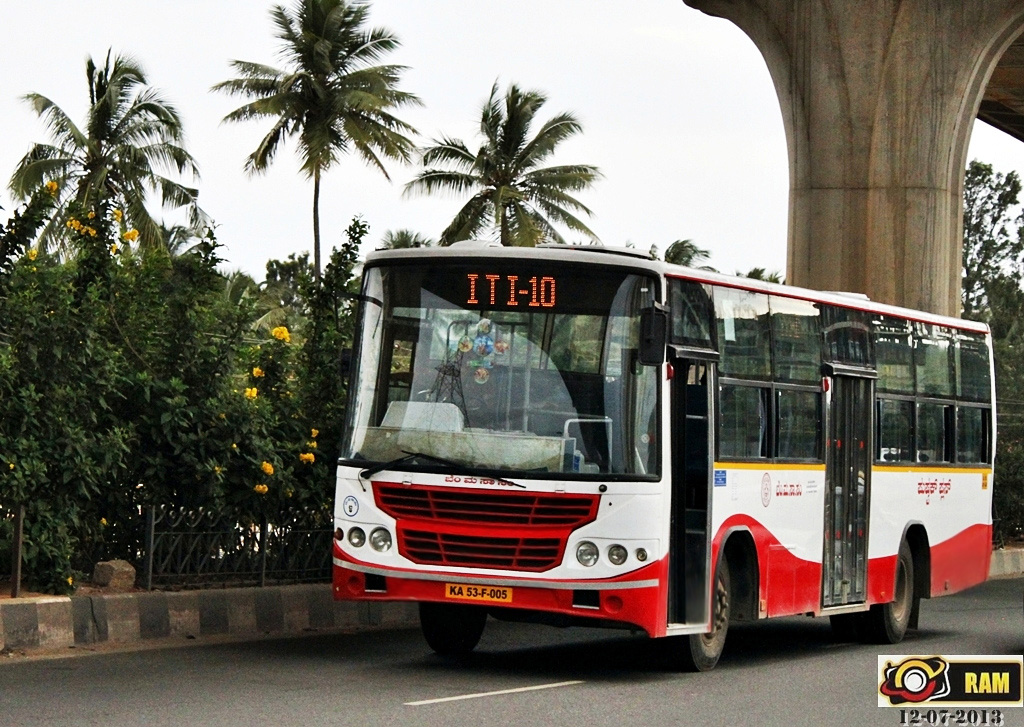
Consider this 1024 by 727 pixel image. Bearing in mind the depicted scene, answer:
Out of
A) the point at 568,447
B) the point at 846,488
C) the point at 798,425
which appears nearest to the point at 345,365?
the point at 568,447

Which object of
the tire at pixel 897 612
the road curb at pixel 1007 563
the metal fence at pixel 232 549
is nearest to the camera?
the metal fence at pixel 232 549

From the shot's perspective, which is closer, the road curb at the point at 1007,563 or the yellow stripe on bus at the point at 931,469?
the yellow stripe on bus at the point at 931,469

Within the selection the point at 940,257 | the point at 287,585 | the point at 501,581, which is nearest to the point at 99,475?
the point at 287,585

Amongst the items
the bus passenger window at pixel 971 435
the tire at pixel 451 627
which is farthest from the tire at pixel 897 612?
the tire at pixel 451 627

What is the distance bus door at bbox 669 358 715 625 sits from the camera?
1181cm

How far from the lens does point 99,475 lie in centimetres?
1296

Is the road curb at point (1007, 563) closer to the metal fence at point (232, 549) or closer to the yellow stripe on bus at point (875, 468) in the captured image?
the yellow stripe on bus at point (875, 468)

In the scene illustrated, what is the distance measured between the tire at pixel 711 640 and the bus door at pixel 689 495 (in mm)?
272

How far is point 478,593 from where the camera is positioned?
37.6 feet

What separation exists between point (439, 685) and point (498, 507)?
1190 mm

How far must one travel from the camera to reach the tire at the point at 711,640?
1227 cm

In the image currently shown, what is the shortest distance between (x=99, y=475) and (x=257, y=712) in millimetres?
3915

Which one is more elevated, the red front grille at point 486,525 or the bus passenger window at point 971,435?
the bus passenger window at point 971,435

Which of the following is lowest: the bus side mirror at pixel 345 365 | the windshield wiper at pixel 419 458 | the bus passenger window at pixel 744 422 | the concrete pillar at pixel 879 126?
the windshield wiper at pixel 419 458
